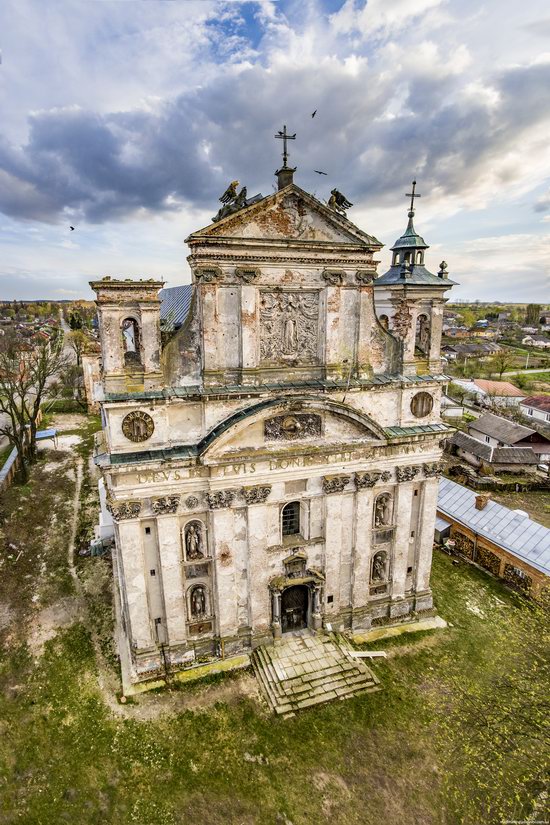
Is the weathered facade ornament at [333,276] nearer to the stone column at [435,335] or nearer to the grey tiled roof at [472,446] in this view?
the stone column at [435,335]

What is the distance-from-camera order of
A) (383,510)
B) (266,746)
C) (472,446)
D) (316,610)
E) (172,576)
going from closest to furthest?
(266,746) < (172,576) < (316,610) < (383,510) < (472,446)

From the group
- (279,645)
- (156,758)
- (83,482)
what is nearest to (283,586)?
(279,645)

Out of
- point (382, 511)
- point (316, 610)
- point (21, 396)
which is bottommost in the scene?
point (316, 610)

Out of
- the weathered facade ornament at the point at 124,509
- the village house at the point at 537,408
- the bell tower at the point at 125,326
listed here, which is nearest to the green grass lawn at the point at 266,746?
the weathered facade ornament at the point at 124,509

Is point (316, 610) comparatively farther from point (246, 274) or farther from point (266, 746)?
point (246, 274)

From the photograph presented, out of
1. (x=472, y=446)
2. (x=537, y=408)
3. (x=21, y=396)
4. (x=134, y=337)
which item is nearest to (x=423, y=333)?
(x=134, y=337)

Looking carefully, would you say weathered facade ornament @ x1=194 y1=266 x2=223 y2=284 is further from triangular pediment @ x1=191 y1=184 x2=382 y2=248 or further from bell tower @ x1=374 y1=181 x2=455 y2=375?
bell tower @ x1=374 y1=181 x2=455 y2=375

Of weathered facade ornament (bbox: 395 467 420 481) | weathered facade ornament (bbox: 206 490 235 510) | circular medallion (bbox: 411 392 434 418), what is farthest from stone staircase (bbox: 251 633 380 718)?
circular medallion (bbox: 411 392 434 418)
